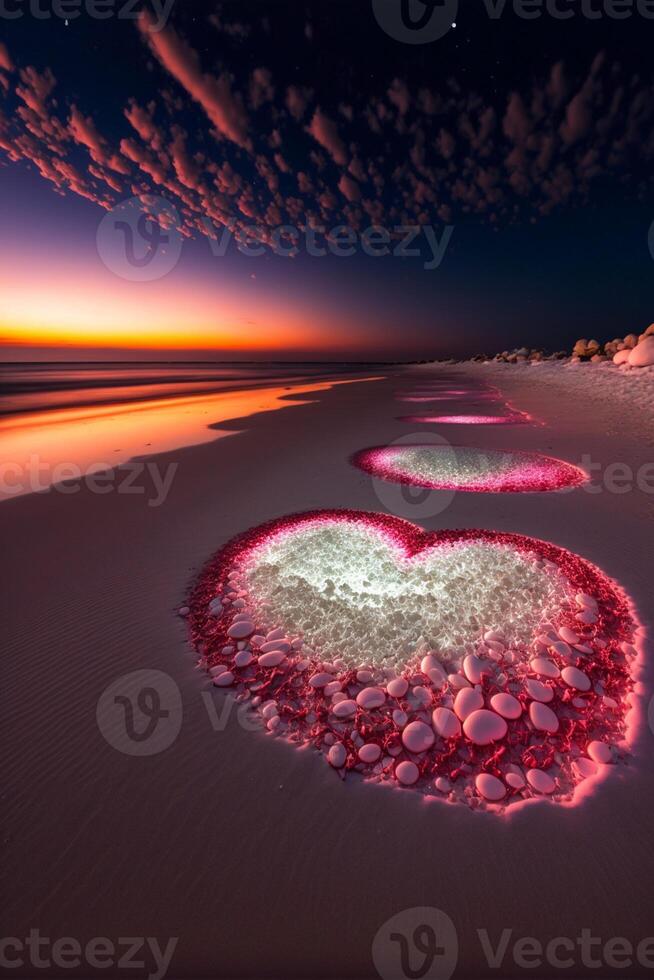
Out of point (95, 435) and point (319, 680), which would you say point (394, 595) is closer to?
point (319, 680)

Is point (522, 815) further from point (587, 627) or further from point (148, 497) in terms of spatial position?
point (148, 497)

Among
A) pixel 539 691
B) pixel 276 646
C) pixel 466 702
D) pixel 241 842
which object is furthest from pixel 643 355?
pixel 241 842

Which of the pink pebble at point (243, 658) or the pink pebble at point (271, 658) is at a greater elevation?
the pink pebble at point (271, 658)

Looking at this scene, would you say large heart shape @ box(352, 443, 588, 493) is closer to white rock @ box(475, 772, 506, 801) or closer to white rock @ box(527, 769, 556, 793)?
white rock @ box(527, 769, 556, 793)

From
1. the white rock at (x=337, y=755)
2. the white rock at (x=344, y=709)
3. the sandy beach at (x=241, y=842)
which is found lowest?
the sandy beach at (x=241, y=842)

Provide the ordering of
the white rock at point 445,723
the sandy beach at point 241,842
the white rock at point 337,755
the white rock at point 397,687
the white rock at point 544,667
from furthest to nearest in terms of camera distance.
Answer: the white rock at point 544,667 < the white rock at point 397,687 < the white rock at point 445,723 < the white rock at point 337,755 < the sandy beach at point 241,842

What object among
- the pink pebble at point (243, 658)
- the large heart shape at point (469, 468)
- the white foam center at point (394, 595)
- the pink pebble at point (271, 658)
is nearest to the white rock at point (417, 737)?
the white foam center at point (394, 595)

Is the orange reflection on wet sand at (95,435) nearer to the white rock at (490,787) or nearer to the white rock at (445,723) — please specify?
the white rock at (445,723)

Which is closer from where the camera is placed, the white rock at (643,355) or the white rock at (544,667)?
the white rock at (544,667)
